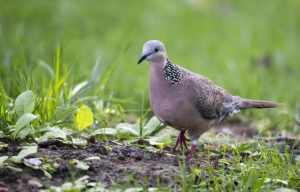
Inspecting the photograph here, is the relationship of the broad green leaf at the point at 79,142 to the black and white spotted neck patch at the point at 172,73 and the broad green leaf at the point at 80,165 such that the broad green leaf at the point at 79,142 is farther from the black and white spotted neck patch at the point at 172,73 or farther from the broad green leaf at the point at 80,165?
the black and white spotted neck patch at the point at 172,73

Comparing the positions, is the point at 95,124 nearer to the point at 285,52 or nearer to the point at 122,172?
the point at 122,172

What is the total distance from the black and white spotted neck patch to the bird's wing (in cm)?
9

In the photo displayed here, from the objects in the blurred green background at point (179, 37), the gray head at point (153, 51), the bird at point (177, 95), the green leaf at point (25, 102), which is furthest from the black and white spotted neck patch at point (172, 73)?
the blurred green background at point (179, 37)

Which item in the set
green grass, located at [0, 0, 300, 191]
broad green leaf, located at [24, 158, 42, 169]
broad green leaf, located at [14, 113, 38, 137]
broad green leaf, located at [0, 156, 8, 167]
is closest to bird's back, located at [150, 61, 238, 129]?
green grass, located at [0, 0, 300, 191]

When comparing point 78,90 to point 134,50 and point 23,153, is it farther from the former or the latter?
point 134,50

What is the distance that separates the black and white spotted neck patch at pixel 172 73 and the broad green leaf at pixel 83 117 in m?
0.59

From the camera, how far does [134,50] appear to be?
10.2m

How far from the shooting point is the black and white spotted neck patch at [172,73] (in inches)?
204

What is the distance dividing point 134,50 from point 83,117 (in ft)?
16.6

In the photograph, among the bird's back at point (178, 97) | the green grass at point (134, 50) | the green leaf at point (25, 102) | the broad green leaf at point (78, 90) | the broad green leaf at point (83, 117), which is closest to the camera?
the green leaf at point (25, 102)

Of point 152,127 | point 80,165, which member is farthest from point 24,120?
point 152,127

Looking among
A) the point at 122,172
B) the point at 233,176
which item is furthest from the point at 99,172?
the point at 233,176

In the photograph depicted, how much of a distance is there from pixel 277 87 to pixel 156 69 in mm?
4145

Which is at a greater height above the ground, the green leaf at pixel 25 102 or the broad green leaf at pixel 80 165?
the green leaf at pixel 25 102
